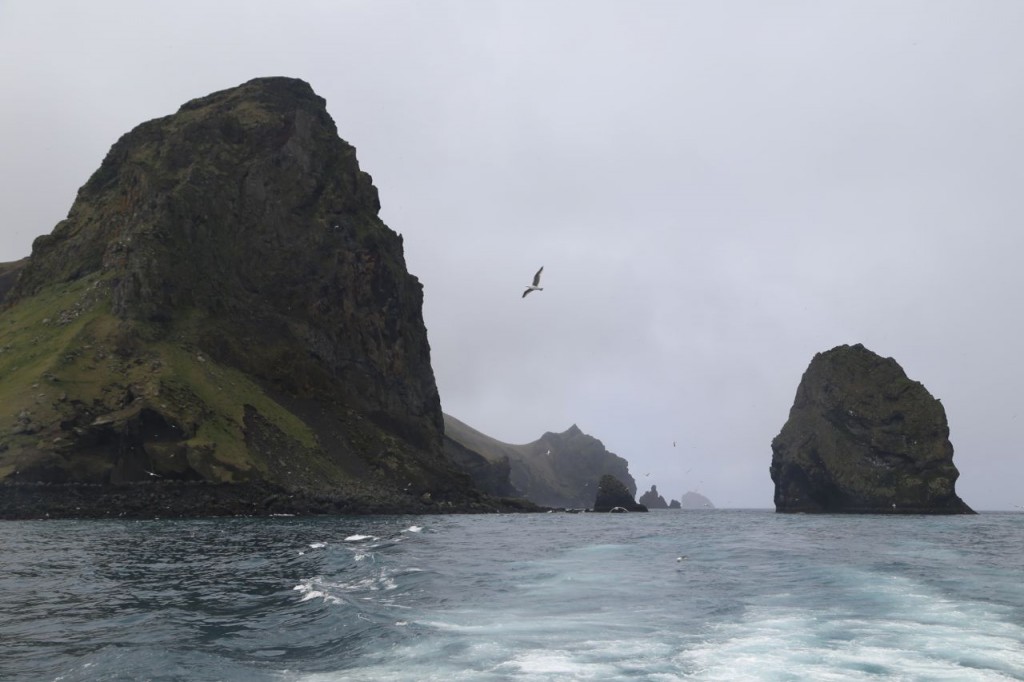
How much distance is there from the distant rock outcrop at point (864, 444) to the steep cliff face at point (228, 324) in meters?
65.6

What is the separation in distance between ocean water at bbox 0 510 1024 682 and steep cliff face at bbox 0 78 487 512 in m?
59.8

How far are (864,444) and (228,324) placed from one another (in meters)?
118

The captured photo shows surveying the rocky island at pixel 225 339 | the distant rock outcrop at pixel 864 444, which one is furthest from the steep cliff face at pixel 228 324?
the distant rock outcrop at pixel 864 444

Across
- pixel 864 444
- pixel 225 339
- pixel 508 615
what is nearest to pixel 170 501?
pixel 225 339

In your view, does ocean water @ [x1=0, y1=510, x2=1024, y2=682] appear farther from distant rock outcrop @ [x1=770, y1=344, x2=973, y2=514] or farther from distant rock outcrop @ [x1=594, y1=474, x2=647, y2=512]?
distant rock outcrop @ [x1=594, y1=474, x2=647, y2=512]

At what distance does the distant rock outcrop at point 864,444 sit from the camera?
13512 centimetres

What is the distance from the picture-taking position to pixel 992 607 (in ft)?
79.5

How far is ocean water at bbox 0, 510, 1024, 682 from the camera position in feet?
57.1

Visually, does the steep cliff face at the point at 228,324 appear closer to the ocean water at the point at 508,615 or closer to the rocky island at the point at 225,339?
the rocky island at the point at 225,339

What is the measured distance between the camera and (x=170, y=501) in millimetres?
89812

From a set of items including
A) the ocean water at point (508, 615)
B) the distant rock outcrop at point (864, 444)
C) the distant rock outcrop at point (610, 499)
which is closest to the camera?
the ocean water at point (508, 615)

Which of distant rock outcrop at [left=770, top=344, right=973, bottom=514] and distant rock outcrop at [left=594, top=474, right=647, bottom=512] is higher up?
distant rock outcrop at [left=770, top=344, right=973, bottom=514]

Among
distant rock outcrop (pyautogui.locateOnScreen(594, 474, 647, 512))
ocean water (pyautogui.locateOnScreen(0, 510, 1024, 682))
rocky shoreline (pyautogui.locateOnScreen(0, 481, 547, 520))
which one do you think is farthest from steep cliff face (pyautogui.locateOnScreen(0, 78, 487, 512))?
ocean water (pyautogui.locateOnScreen(0, 510, 1024, 682))

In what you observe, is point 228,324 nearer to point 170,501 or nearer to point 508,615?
A: point 170,501
